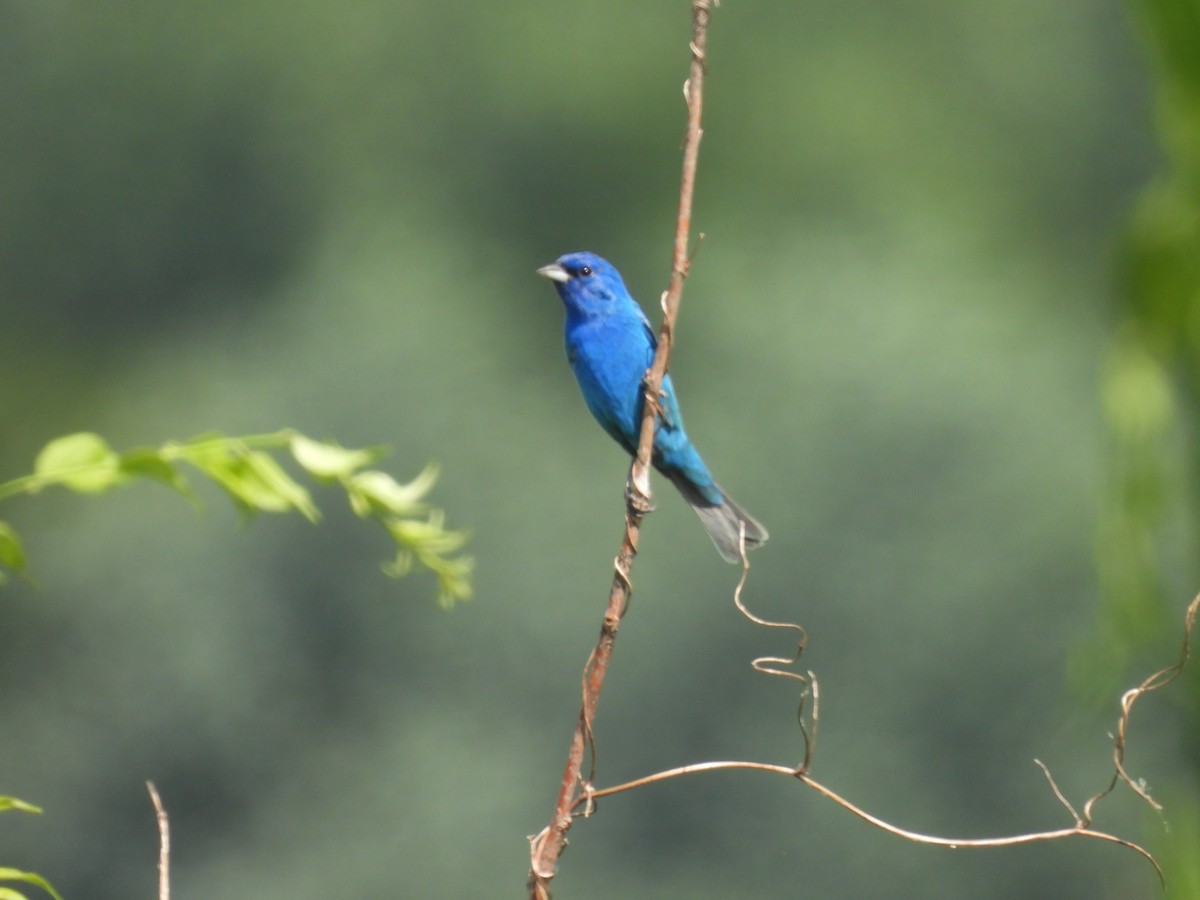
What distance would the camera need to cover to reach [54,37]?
51.2ft

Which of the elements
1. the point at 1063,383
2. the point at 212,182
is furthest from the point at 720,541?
the point at 212,182

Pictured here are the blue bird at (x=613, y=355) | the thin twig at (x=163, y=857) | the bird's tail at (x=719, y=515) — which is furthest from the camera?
the bird's tail at (x=719, y=515)

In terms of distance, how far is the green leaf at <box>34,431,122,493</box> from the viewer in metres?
0.77

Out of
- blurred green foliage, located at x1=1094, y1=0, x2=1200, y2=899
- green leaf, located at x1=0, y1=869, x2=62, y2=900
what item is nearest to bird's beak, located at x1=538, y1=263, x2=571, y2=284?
green leaf, located at x1=0, y1=869, x2=62, y2=900

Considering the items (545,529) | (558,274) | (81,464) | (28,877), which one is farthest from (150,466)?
(545,529)

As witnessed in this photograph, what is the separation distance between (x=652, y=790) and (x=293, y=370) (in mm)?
4395

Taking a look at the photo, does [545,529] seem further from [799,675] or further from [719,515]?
[799,675]

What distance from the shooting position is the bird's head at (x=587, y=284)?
3998mm

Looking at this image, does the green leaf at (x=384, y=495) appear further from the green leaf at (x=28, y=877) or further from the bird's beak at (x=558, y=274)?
the bird's beak at (x=558, y=274)

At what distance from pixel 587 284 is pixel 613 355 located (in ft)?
0.81

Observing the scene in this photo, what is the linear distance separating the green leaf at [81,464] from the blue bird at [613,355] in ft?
9.63

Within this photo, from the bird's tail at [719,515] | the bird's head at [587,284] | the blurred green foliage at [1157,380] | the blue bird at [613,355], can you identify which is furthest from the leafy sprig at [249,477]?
the bird's tail at [719,515]

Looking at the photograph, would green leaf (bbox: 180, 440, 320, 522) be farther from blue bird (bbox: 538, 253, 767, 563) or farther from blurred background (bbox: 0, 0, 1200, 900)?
blurred background (bbox: 0, 0, 1200, 900)

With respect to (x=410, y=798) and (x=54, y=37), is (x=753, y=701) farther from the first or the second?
(x=54, y=37)
